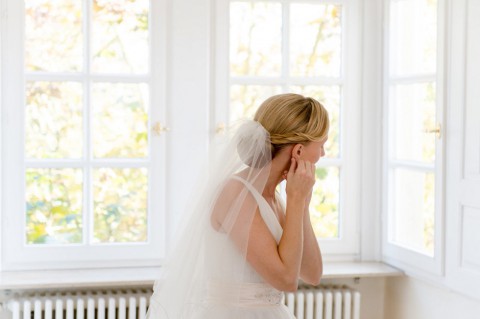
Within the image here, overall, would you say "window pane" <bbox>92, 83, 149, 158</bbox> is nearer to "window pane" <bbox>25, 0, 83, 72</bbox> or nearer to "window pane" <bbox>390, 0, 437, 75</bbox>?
"window pane" <bbox>25, 0, 83, 72</bbox>

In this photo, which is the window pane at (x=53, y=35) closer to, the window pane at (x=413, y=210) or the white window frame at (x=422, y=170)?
the white window frame at (x=422, y=170)

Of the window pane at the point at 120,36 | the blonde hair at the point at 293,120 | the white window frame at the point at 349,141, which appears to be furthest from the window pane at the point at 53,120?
the blonde hair at the point at 293,120

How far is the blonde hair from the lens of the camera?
252 cm

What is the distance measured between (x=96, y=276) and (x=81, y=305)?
0.15 m

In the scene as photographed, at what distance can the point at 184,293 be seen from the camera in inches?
104

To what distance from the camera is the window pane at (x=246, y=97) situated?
13.7 feet

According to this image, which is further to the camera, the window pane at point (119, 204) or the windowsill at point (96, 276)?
the window pane at point (119, 204)

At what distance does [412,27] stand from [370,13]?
0.34 metres

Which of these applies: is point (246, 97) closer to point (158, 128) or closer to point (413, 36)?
point (158, 128)

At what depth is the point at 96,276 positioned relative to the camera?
3852mm

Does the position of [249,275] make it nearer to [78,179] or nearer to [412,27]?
[78,179]

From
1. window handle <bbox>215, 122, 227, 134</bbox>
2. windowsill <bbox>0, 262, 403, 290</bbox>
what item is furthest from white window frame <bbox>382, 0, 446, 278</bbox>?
window handle <bbox>215, 122, 227, 134</bbox>

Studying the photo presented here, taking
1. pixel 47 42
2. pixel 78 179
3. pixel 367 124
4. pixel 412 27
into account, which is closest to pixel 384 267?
pixel 367 124

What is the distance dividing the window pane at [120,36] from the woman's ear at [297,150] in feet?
5.56
